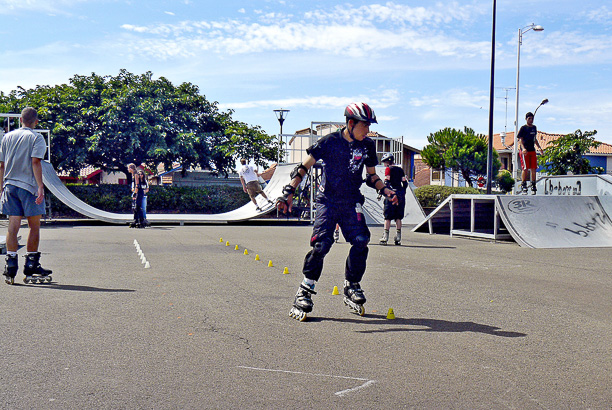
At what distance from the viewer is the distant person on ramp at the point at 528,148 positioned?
47.9ft

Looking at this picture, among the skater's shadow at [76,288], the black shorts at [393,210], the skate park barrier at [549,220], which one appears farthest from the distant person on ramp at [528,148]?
the skater's shadow at [76,288]

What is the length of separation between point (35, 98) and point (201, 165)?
9.16 meters

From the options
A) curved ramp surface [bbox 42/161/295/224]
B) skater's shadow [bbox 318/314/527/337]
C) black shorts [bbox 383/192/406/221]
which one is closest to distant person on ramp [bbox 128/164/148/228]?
curved ramp surface [bbox 42/161/295/224]

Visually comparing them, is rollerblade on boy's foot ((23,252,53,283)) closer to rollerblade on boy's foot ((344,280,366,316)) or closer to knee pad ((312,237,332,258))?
knee pad ((312,237,332,258))

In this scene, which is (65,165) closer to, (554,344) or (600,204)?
(600,204)

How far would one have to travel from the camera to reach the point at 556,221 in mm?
13719

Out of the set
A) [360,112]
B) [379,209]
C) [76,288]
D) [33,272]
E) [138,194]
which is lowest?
[76,288]

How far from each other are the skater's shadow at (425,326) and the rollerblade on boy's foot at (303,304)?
0.21 metres

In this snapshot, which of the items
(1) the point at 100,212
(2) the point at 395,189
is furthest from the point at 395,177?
(1) the point at 100,212

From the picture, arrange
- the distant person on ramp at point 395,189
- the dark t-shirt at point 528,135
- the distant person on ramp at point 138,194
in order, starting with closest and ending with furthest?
the distant person on ramp at point 395,189 → the dark t-shirt at point 528,135 → the distant person on ramp at point 138,194

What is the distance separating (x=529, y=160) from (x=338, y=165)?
10.9 m

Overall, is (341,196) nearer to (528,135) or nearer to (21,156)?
(21,156)

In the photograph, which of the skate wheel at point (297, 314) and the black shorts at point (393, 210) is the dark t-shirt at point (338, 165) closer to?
the skate wheel at point (297, 314)

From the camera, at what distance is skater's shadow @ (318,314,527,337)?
4.95 metres
